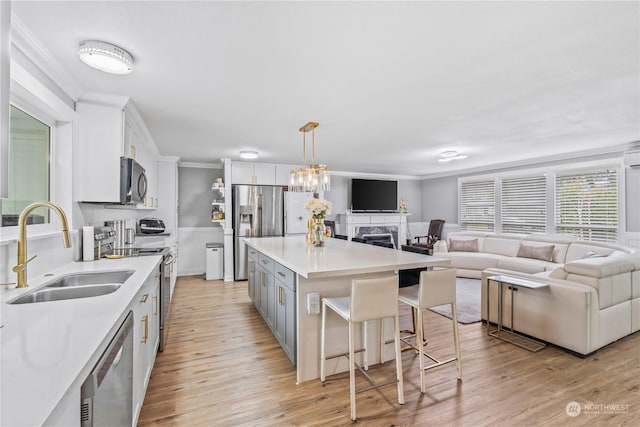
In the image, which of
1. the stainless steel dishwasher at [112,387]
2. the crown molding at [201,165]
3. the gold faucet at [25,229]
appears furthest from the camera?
the crown molding at [201,165]

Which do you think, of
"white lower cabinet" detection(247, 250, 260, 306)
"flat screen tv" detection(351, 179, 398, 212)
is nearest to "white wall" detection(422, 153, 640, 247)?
"flat screen tv" detection(351, 179, 398, 212)

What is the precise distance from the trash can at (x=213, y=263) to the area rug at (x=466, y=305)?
3.98 meters

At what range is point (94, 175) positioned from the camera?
2.57 meters

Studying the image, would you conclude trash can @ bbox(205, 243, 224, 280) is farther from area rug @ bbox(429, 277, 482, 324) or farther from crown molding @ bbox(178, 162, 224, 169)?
area rug @ bbox(429, 277, 482, 324)

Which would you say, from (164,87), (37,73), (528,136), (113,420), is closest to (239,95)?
(164,87)

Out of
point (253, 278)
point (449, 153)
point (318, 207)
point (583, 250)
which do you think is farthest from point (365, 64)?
point (583, 250)

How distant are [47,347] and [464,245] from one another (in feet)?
22.0

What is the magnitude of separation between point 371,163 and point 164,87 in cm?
474

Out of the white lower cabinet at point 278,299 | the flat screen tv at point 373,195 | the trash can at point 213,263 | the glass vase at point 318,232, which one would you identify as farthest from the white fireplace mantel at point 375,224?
the white lower cabinet at point 278,299

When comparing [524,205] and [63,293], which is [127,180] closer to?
[63,293]

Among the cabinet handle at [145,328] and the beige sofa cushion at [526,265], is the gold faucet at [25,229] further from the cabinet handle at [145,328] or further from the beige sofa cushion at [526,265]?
the beige sofa cushion at [526,265]

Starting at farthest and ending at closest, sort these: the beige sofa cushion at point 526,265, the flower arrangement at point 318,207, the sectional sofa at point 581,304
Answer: the beige sofa cushion at point 526,265 < the flower arrangement at point 318,207 < the sectional sofa at point 581,304

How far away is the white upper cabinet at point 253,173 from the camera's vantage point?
5930mm

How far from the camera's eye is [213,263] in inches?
230
